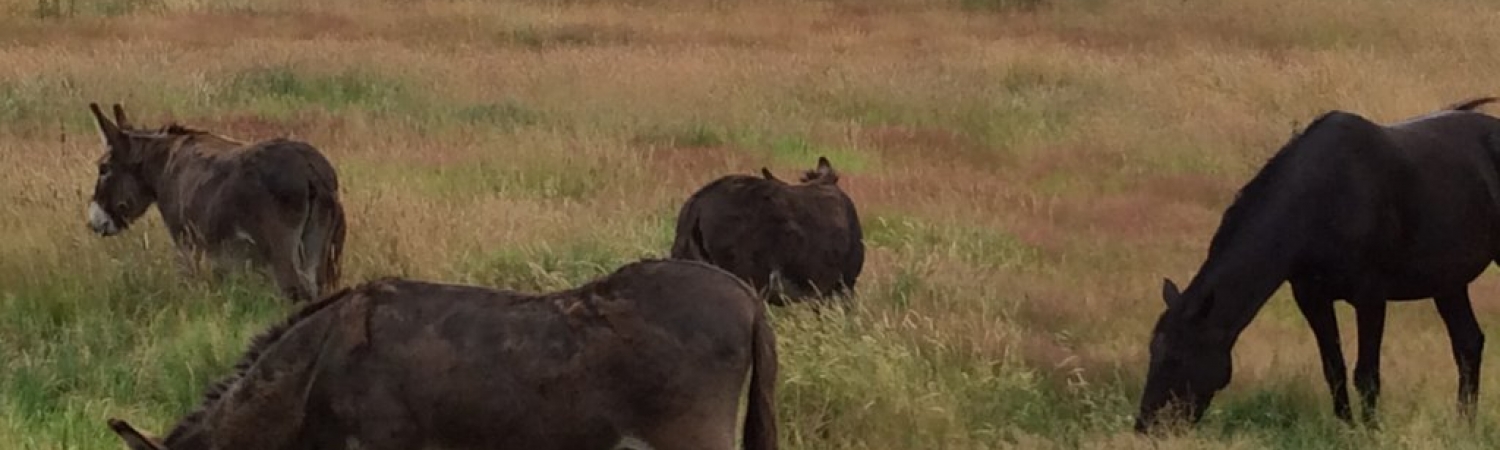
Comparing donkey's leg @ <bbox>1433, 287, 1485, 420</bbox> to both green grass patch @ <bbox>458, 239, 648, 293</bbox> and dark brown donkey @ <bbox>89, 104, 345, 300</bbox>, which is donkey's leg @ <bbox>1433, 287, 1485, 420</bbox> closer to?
green grass patch @ <bbox>458, 239, 648, 293</bbox>

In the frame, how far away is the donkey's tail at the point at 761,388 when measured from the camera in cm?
482

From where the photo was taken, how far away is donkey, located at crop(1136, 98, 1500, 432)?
686 centimetres

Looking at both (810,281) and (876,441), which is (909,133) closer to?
(810,281)

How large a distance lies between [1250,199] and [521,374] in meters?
3.56

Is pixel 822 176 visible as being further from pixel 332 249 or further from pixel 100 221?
pixel 100 221

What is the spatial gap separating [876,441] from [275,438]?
2.47 m

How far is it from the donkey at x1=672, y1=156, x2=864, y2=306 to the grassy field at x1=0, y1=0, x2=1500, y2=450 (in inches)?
14.4

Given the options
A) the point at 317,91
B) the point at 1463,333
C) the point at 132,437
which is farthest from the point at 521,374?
the point at 317,91

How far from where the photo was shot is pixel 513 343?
479 centimetres

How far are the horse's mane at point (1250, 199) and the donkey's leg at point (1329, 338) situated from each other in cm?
41

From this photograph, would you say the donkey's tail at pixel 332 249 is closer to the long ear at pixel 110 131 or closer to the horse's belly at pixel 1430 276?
the long ear at pixel 110 131

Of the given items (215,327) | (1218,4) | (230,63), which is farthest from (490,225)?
(1218,4)

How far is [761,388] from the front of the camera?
486cm

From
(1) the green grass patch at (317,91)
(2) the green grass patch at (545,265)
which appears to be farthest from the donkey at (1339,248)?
(1) the green grass patch at (317,91)
